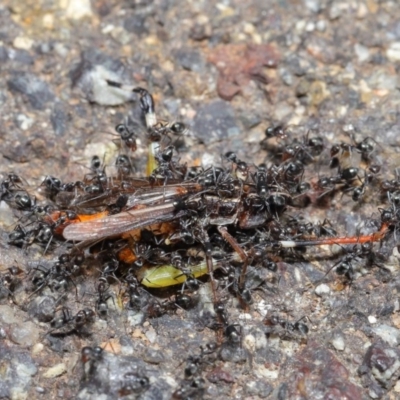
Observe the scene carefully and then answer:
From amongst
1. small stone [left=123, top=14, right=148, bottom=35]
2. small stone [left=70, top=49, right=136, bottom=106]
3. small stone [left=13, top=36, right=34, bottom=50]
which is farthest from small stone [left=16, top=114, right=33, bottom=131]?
small stone [left=123, top=14, right=148, bottom=35]

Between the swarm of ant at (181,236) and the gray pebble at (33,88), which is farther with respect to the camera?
the gray pebble at (33,88)

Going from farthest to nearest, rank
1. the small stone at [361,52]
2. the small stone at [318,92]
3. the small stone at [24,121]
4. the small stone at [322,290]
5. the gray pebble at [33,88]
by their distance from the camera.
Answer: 1. the small stone at [361,52]
2. the small stone at [318,92]
3. the gray pebble at [33,88]
4. the small stone at [24,121]
5. the small stone at [322,290]

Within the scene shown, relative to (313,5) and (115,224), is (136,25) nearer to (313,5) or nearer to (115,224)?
(313,5)

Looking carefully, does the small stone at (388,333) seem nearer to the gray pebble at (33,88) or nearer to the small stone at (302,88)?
the small stone at (302,88)

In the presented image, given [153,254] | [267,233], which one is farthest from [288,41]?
[153,254]

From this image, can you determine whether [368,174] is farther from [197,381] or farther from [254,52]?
[197,381]

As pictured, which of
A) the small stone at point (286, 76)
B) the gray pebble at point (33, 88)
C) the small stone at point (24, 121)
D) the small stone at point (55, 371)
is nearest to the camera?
the small stone at point (55, 371)

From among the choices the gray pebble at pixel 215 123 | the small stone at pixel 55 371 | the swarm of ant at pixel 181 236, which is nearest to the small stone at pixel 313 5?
the gray pebble at pixel 215 123
